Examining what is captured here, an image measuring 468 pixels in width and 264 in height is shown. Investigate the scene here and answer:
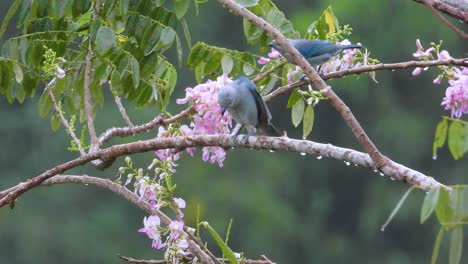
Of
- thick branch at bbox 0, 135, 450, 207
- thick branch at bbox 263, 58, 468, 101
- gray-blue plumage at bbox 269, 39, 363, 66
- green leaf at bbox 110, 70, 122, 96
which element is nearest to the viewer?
thick branch at bbox 0, 135, 450, 207

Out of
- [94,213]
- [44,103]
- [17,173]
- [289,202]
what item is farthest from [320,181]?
[44,103]

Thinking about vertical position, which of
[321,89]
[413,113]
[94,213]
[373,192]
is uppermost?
[321,89]

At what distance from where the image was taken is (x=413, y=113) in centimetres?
2370

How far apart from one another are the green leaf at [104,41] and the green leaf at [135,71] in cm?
8

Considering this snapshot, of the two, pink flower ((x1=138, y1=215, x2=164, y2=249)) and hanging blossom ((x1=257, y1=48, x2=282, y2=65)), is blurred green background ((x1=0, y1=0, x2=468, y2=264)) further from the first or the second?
pink flower ((x1=138, y1=215, x2=164, y2=249))

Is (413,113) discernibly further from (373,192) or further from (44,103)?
(44,103)

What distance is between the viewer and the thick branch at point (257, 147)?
242 cm

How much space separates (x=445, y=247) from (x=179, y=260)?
16978 mm

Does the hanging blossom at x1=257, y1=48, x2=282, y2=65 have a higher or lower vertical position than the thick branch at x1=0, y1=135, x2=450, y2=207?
higher

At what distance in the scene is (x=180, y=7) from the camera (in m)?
3.31

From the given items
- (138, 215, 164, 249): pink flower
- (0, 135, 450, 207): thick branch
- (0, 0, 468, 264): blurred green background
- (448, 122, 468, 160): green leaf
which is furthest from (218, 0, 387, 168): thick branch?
(0, 0, 468, 264): blurred green background

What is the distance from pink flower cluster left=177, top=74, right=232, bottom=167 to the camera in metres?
3.31

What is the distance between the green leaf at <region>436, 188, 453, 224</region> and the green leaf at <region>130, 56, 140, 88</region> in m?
1.35

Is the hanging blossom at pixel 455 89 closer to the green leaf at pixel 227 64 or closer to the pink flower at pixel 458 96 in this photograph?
the pink flower at pixel 458 96
